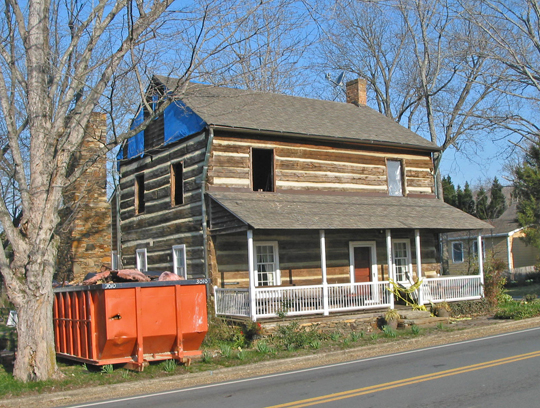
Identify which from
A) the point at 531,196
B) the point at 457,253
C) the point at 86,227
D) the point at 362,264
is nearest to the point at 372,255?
the point at 362,264

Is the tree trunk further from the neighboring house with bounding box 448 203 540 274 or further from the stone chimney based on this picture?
the neighboring house with bounding box 448 203 540 274

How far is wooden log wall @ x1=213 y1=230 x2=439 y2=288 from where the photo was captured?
59.3ft

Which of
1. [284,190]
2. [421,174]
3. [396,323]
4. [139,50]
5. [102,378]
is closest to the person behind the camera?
[102,378]

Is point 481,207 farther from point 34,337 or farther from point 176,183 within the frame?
point 34,337

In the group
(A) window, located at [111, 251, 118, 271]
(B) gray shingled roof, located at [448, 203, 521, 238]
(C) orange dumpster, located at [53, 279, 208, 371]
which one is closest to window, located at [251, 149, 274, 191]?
(A) window, located at [111, 251, 118, 271]

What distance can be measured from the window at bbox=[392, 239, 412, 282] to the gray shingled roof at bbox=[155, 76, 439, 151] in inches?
149

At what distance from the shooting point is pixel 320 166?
20.4 meters

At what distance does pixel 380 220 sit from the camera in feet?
62.3

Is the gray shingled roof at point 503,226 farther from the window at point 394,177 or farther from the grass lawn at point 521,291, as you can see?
the window at point 394,177

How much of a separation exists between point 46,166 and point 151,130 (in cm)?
1048

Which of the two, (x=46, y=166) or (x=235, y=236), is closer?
(x=46, y=166)

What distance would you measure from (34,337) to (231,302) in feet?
22.9

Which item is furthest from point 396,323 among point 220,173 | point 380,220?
point 220,173

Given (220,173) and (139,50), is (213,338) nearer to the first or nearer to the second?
(220,173)
